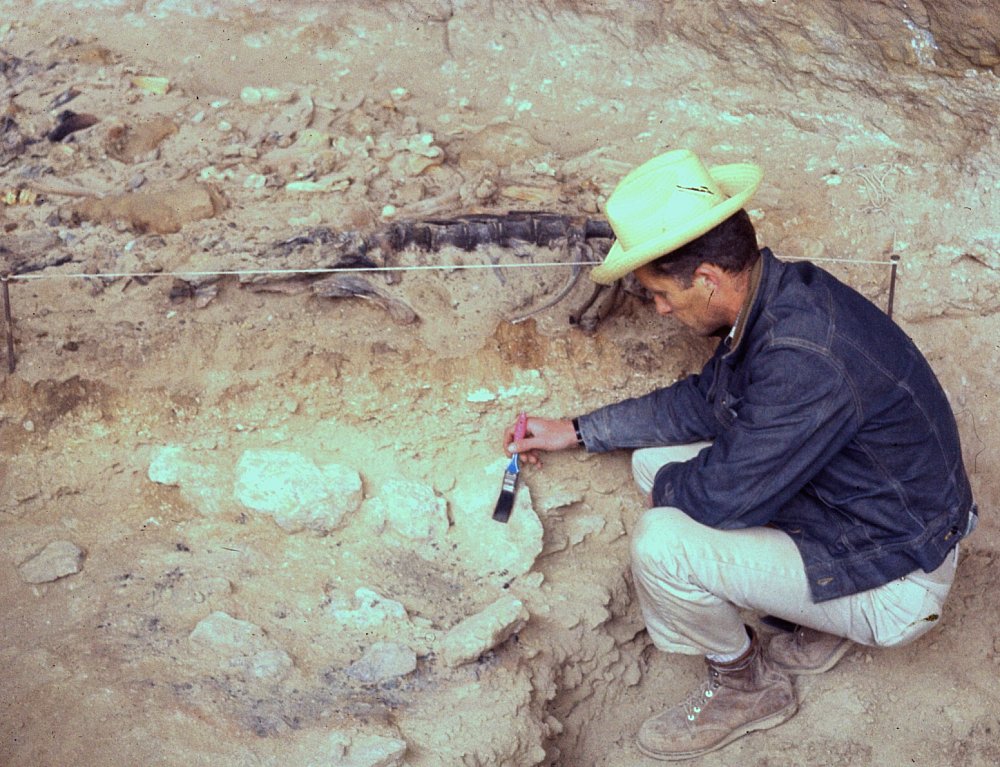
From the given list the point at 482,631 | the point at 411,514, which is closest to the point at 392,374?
the point at 411,514

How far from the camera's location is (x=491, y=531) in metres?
3.19

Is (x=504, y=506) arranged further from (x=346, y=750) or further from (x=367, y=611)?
(x=346, y=750)

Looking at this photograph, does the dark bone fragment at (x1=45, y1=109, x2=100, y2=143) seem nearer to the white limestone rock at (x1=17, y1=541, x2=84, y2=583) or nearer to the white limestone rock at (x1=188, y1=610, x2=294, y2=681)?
the white limestone rock at (x1=17, y1=541, x2=84, y2=583)

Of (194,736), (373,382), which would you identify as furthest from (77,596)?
(373,382)

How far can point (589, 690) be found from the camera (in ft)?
10.3

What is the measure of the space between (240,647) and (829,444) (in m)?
1.61

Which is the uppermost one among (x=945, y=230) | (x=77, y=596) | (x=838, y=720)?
(x=945, y=230)

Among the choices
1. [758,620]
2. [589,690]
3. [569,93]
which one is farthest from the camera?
[569,93]

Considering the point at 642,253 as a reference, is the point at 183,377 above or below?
below

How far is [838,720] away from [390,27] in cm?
343

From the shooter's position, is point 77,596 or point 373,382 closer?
point 77,596

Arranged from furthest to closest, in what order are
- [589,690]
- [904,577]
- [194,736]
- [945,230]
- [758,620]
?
[945,230]
[758,620]
[589,690]
[904,577]
[194,736]

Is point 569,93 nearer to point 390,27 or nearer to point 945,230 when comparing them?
point 390,27

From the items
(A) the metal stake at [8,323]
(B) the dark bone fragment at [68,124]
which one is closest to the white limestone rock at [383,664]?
(A) the metal stake at [8,323]
